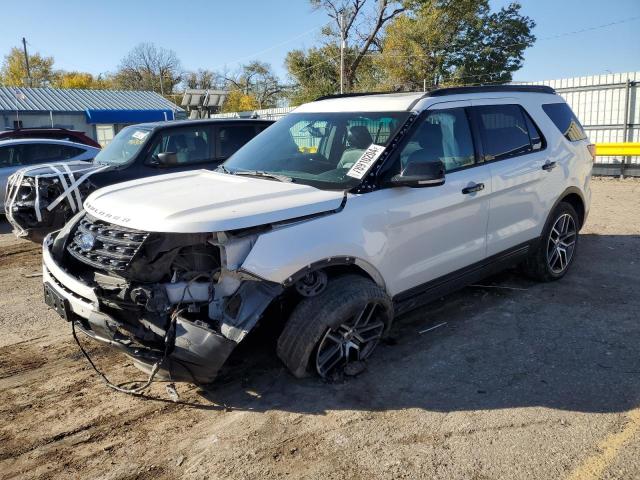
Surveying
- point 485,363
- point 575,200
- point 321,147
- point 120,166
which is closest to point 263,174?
point 321,147

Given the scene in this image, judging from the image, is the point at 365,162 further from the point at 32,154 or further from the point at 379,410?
the point at 32,154

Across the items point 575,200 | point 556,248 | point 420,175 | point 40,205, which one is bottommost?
point 556,248

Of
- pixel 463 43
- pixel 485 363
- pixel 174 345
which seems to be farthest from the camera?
pixel 463 43

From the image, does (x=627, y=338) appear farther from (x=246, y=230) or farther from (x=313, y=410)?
(x=246, y=230)

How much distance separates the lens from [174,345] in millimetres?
3041

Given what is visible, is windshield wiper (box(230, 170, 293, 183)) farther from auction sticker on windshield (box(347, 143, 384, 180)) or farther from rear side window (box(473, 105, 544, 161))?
rear side window (box(473, 105, 544, 161))

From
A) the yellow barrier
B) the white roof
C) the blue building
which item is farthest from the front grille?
the blue building

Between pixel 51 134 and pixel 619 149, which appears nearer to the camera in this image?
pixel 619 149

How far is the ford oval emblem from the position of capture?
11.1ft

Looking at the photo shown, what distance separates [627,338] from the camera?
166 inches

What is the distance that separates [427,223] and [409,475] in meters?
1.84

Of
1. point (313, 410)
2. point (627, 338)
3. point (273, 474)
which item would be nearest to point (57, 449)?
point (273, 474)

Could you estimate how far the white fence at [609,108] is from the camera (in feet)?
47.8

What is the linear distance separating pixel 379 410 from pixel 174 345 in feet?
4.34
